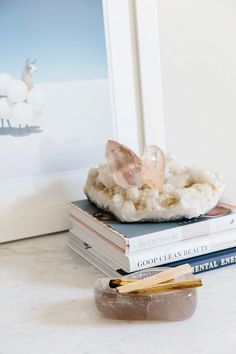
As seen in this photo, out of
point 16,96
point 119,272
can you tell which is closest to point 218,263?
point 119,272

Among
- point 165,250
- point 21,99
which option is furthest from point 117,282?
point 21,99

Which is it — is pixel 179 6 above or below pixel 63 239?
above

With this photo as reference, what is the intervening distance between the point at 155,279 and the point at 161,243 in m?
0.09

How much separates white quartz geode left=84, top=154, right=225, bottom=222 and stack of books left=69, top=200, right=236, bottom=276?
0.01 meters

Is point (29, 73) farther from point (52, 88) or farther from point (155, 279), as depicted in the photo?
point (155, 279)

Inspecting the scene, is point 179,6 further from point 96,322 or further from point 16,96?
point 96,322

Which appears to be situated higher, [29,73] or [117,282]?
[29,73]

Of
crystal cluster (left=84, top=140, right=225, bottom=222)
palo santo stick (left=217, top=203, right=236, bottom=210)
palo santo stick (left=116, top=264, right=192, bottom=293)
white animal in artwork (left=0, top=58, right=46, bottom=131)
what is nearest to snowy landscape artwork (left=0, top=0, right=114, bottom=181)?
white animal in artwork (left=0, top=58, right=46, bottom=131)

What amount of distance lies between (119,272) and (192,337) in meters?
0.16

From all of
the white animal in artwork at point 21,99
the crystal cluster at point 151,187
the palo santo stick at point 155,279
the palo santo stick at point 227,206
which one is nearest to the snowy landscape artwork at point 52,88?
the white animal in artwork at point 21,99

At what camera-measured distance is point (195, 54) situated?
1.01m

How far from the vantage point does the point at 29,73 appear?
0.86 metres

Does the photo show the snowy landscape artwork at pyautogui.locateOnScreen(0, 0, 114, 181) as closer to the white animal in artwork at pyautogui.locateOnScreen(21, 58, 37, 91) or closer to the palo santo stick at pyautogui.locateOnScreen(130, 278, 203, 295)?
the white animal in artwork at pyautogui.locateOnScreen(21, 58, 37, 91)

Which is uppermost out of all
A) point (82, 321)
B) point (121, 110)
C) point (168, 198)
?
point (121, 110)
